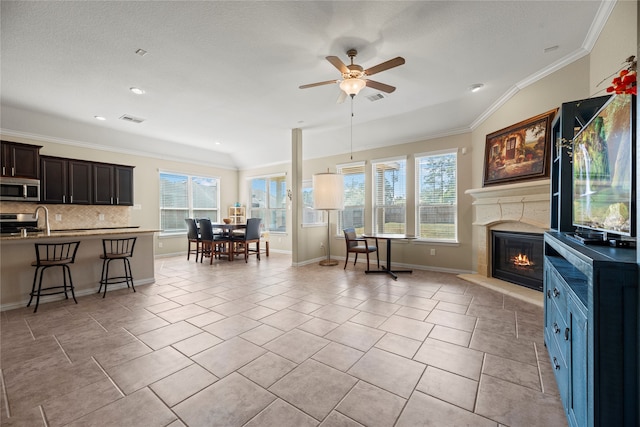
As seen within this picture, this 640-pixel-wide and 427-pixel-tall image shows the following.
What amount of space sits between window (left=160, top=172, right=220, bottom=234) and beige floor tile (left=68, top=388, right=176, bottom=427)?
628cm

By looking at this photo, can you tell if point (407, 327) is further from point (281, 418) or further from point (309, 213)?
point (309, 213)

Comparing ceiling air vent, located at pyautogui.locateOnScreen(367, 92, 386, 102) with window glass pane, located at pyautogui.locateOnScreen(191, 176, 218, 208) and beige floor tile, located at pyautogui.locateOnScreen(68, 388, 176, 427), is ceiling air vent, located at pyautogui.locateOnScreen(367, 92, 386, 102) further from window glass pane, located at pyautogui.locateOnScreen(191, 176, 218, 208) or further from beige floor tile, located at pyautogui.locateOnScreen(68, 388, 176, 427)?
window glass pane, located at pyautogui.locateOnScreen(191, 176, 218, 208)

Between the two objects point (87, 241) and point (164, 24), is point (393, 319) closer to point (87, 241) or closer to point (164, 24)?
point (164, 24)

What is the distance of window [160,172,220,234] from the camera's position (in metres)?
7.27

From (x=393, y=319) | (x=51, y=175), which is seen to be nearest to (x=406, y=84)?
(x=393, y=319)

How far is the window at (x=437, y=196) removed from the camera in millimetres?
5175

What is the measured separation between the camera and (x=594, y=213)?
1627 millimetres

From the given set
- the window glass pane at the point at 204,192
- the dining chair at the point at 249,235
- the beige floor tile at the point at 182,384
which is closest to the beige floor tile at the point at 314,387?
the beige floor tile at the point at 182,384

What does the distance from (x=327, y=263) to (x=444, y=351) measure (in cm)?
370

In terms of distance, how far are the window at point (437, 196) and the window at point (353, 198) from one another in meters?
1.31

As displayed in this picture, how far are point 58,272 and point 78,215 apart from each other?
8.69 feet

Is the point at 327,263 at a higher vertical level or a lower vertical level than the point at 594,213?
lower

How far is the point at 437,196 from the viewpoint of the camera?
17.5 ft

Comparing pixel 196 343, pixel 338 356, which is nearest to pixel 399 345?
pixel 338 356
